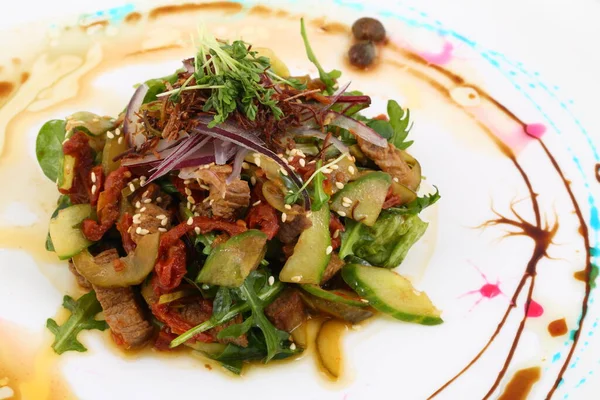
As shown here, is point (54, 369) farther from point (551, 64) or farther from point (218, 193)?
point (551, 64)

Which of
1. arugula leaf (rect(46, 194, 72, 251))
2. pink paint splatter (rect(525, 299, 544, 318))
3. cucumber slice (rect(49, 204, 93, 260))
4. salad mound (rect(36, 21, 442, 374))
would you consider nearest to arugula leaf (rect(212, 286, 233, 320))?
salad mound (rect(36, 21, 442, 374))

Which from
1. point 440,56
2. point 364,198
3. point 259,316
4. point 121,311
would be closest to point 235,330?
point 259,316

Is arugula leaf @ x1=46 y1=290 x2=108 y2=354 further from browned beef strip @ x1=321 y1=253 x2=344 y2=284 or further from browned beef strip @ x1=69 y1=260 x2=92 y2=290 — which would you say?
browned beef strip @ x1=321 y1=253 x2=344 y2=284

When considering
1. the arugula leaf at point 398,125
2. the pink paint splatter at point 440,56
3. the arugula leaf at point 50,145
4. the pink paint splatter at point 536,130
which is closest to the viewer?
the arugula leaf at point 50,145

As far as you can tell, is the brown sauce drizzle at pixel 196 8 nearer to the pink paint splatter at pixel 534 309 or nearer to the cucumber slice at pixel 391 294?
the cucumber slice at pixel 391 294

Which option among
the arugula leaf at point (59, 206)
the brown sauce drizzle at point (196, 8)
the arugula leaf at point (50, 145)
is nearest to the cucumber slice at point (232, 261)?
the arugula leaf at point (59, 206)

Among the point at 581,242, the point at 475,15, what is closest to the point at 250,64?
the point at 581,242

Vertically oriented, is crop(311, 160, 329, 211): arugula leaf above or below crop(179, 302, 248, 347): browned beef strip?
above
